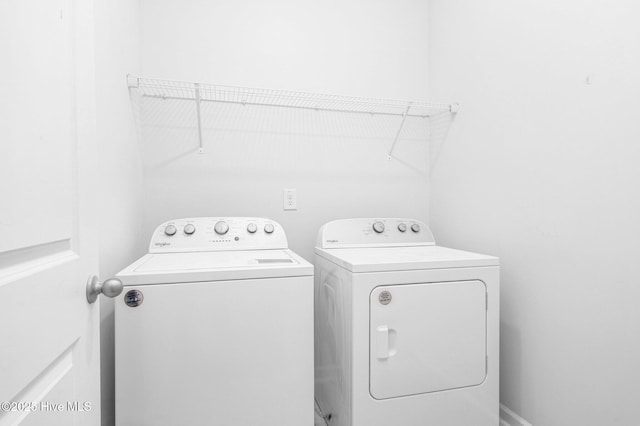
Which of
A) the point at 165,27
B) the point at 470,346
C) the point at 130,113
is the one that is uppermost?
the point at 165,27

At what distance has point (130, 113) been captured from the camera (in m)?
1.62

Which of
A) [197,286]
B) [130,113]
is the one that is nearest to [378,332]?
[197,286]

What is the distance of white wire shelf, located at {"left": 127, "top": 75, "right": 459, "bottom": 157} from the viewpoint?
1711 mm

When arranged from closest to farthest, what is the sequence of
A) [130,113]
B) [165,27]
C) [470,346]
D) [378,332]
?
1. [378,332]
2. [470,346]
3. [130,113]
4. [165,27]

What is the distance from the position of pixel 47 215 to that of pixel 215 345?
66 cm

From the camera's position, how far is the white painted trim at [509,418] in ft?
4.85

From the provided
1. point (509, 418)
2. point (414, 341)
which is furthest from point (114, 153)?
point (509, 418)

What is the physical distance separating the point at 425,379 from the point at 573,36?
56.6 inches

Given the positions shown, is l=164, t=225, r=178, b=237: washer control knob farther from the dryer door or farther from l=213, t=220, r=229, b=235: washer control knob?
the dryer door

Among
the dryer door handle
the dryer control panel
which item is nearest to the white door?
the dryer door handle

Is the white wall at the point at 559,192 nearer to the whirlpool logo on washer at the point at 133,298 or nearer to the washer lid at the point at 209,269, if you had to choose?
the washer lid at the point at 209,269

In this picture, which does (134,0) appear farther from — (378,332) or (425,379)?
(425,379)

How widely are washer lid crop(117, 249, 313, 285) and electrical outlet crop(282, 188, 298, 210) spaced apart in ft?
1.98

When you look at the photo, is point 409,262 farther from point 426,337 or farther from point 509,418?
point 509,418
